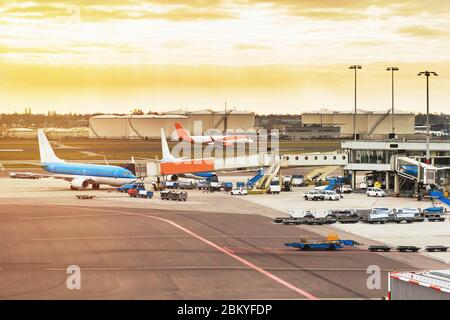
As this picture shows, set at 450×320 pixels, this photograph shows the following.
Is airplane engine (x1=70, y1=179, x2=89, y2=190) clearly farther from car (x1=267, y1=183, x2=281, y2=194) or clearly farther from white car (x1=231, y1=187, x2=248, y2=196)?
car (x1=267, y1=183, x2=281, y2=194)

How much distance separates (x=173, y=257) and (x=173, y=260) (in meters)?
1.32

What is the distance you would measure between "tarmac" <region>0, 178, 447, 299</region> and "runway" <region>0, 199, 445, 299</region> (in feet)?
0.21

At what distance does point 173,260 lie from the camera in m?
50.5

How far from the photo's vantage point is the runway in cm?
3984

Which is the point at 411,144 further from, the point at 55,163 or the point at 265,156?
the point at 55,163

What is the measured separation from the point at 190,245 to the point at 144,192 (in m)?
44.4

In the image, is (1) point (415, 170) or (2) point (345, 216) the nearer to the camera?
(2) point (345, 216)

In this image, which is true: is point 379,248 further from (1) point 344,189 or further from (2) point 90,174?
(2) point 90,174

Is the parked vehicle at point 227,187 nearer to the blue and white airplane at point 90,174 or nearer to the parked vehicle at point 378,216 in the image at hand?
the blue and white airplane at point 90,174

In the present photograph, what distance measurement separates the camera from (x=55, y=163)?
11519cm

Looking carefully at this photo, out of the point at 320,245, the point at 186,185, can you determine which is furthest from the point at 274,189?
the point at 320,245

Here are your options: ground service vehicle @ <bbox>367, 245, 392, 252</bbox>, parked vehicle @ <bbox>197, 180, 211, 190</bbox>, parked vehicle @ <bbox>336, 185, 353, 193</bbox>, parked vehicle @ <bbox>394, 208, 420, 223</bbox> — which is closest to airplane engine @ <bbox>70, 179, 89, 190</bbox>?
parked vehicle @ <bbox>197, 180, 211, 190</bbox>

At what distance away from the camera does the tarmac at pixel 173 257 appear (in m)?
40.1
